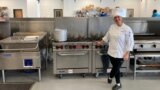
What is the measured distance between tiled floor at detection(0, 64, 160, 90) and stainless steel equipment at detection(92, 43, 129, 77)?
175mm

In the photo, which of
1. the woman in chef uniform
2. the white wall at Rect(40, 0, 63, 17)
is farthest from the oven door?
the white wall at Rect(40, 0, 63, 17)

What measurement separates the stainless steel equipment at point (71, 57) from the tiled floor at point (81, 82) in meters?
0.18

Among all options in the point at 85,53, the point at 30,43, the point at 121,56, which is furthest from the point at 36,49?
the point at 121,56

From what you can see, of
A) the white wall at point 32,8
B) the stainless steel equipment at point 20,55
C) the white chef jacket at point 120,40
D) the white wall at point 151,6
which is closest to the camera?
the white chef jacket at point 120,40

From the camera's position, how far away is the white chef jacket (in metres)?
3.11

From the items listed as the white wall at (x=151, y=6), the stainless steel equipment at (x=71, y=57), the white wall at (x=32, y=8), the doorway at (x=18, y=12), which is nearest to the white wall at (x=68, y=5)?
the doorway at (x=18, y=12)

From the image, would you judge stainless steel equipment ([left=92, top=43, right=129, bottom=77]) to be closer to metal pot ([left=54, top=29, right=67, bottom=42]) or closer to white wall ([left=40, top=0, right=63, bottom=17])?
metal pot ([left=54, top=29, right=67, bottom=42])

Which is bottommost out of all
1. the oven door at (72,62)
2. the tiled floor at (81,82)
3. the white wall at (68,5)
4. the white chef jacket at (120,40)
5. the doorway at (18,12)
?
the tiled floor at (81,82)

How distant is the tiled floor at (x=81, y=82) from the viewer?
135 inches

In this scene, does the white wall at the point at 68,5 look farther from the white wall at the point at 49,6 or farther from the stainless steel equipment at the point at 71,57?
the stainless steel equipment at the point at 71,57

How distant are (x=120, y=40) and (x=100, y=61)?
0.81 metres

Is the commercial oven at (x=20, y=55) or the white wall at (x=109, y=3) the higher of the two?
the white wall at (x=109, y=3)

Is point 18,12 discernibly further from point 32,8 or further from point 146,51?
point 146,51

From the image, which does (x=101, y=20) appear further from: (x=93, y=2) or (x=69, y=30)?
(x=93, y=2)
